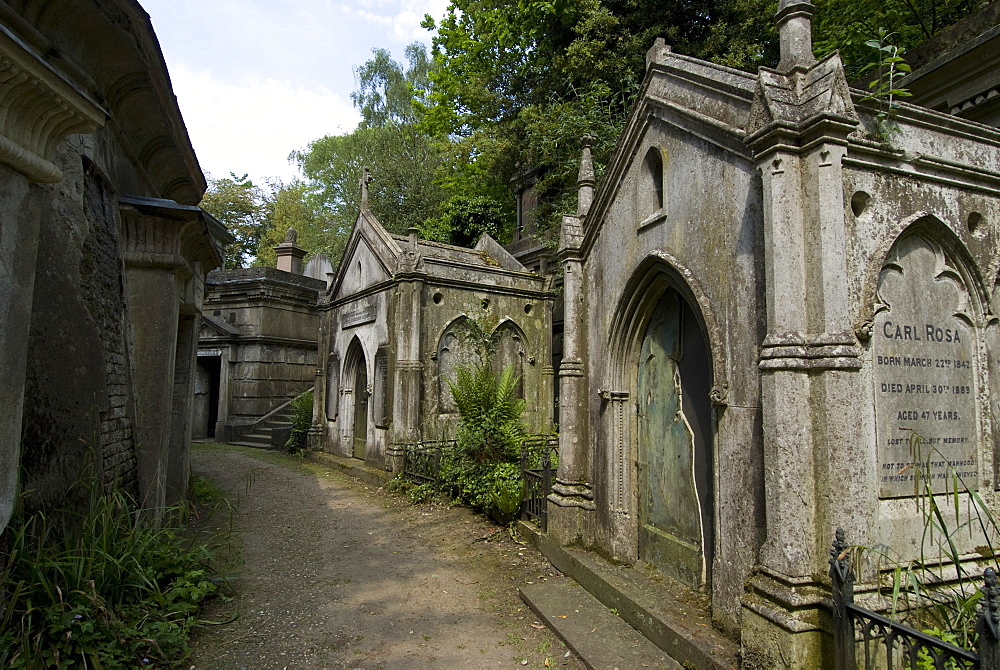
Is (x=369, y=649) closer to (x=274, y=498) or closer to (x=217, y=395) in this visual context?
(x=274, y=498)

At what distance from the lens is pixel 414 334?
1156cm

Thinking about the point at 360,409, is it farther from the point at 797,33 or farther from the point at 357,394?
the point at 797,33

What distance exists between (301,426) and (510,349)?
718 centimetres

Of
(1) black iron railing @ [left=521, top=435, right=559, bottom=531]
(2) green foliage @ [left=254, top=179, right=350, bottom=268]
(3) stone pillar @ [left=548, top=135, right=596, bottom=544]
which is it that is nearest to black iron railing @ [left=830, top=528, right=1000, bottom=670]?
(3) stone pillar @ [left=548, top=135, right=596, bottom=544]

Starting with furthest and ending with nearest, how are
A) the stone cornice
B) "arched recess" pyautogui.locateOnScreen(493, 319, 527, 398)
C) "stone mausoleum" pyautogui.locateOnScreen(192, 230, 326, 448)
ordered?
"stone mausoleum" pyautogui.locateOnScreen(192, 230, 326, 448)
"arched recess" pyautogui.locateOnScreen(493, 319, 527, 398)
the stone cornice

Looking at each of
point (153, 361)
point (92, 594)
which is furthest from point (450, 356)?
point (92, 594)

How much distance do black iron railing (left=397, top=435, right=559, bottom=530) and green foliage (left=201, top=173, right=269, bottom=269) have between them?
25210mm

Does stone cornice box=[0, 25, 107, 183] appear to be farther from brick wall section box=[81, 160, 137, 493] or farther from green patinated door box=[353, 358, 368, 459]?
green patinated door box=[353, 358, 368, 459]

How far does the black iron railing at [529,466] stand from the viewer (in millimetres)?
7466

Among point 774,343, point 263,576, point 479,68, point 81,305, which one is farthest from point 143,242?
point 479,68

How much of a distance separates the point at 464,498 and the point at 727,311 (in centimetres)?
649

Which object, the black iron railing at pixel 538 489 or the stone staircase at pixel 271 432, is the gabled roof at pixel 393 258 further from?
the black iron railing at pixel 538 489

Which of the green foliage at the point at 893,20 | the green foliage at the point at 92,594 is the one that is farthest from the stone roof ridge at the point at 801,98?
the green foliage at the point at 893,20

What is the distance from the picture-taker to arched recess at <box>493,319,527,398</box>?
12.8m
